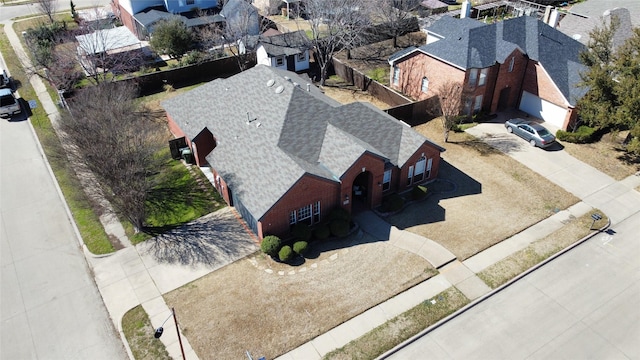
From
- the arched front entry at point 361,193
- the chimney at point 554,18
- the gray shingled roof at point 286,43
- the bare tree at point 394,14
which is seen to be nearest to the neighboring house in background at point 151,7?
the gray shingled roof at point 286,43

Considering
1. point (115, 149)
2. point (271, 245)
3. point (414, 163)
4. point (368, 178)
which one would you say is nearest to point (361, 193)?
point (368, 178)

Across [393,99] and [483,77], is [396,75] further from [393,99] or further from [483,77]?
[483,77]

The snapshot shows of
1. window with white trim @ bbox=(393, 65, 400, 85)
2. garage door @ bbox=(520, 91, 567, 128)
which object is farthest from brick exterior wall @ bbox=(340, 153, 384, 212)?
garage door @ bbox=(520, 91, 567, 128)

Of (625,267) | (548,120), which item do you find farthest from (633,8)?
(625,267)

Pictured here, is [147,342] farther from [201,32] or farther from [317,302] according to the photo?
[201,32]

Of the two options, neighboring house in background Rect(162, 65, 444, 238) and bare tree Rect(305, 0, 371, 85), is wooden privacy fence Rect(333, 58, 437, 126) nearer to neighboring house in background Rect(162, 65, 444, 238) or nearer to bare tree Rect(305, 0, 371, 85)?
bare tree Rect(305, 0, 371, 85)

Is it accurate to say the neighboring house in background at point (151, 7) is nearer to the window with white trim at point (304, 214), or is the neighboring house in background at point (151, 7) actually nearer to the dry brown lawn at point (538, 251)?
the window with white trim at point (304, 214)

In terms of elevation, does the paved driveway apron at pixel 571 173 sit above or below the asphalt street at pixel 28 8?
below
